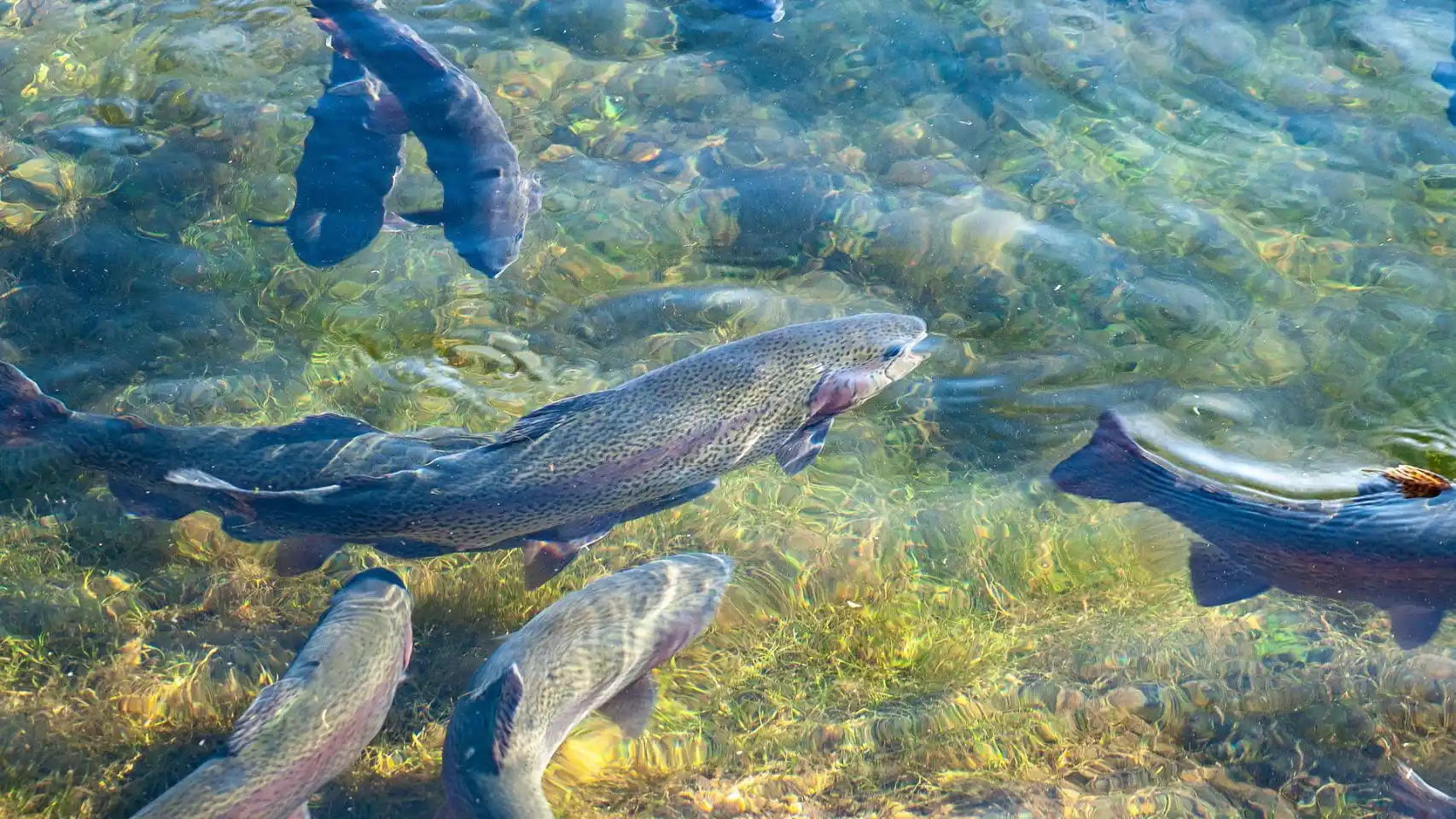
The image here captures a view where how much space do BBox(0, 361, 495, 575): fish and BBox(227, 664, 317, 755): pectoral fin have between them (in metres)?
0.80

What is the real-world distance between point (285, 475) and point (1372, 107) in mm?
8342

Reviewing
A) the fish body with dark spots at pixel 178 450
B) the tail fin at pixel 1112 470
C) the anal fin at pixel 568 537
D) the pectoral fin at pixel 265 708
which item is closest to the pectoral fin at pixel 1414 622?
the tail fin at pixel 1112 470

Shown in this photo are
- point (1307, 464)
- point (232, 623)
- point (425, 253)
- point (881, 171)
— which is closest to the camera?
point (232, 623)

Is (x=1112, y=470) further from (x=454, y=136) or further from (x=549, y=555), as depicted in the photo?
(x=454, y=136)

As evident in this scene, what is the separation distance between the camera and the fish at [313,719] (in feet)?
12.5

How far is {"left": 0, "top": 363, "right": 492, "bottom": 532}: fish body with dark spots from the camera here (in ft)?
14.8

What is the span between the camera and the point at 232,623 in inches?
194

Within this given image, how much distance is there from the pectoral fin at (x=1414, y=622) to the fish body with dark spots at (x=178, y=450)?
4.89 meters

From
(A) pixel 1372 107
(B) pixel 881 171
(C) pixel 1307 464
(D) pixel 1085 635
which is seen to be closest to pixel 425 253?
(B) pixel 881 171

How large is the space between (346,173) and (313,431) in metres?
2.18

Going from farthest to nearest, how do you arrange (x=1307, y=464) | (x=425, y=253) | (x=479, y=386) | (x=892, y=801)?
1. (x=425, y=253)
2. (x=479, y=386)
3. (x=1307, y=464)
4. (x=892, y=801)

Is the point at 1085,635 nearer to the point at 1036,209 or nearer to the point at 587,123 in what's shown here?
the point at 1036,209

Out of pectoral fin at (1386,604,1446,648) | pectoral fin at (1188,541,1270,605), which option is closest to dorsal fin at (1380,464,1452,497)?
pectoral fin at (1386,604,1446,648)

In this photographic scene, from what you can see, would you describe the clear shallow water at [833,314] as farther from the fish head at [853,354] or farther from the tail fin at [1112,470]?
the tail fin at [1112,470]
